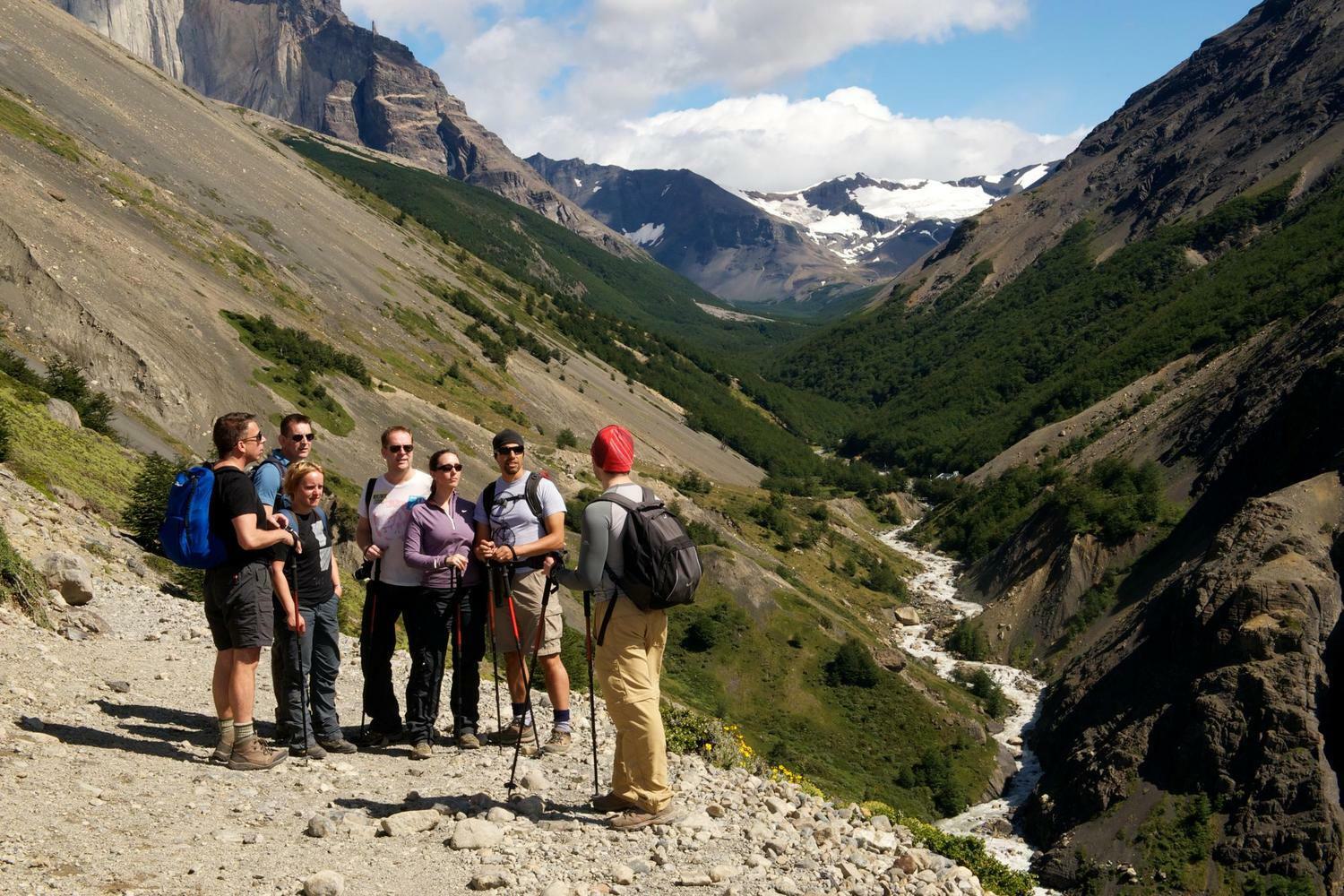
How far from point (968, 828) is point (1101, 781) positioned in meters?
6.08

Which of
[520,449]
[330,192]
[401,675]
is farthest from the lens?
[330,192]

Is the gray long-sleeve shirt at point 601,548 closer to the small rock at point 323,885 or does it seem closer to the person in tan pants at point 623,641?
the person in tan pants at point 623,641

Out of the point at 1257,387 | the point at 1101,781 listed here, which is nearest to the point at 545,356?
the point at 1257,387

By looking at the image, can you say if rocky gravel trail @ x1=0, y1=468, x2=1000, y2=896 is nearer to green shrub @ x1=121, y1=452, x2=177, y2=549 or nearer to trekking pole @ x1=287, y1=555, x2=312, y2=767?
trekking pole @ x1=287, y1=555, x2=312, y2=767

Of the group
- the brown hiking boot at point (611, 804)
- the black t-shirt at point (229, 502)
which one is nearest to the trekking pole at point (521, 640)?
the brown hiking boot at point (611, 804)

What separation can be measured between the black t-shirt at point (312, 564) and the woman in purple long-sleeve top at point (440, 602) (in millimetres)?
891

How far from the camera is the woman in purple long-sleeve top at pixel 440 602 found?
31.9 ft

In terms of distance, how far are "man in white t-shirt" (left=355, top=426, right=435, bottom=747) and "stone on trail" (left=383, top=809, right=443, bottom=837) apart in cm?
227

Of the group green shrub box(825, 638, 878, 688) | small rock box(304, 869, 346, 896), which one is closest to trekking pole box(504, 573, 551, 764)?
small rock box(304, 869, 346, 896)

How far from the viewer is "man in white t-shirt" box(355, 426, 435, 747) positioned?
9.85m

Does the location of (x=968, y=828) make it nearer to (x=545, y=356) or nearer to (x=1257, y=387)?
(x=1257, y=387)

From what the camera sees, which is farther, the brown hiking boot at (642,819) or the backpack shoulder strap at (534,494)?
the backpack shoulder strap at (534,494)

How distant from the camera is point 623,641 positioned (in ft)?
26.5

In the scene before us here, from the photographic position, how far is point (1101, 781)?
34.8 meters
